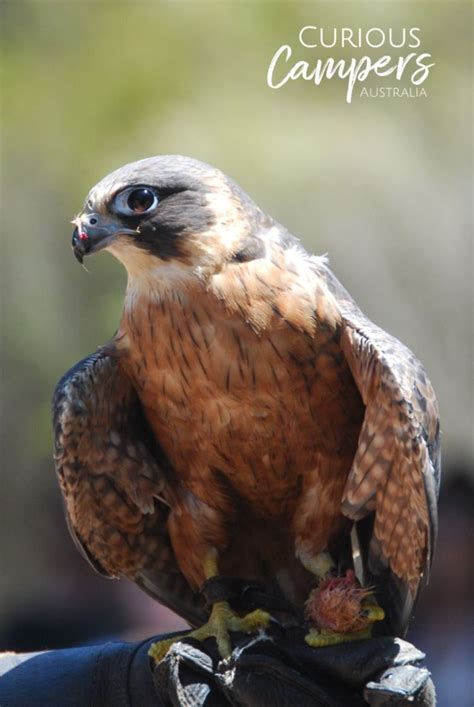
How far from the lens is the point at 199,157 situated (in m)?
6.26

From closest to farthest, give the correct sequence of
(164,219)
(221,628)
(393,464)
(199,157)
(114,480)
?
(393,464), (164,219), (221,628), (114,480), (199,157)

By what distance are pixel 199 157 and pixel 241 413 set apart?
3084 mm

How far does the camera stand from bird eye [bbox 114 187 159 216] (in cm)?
332

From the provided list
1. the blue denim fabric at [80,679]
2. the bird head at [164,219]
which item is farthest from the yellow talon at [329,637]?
the bird head at [164,219]

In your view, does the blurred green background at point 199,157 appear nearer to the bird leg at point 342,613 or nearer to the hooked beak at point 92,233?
the bird leg at point 342,613

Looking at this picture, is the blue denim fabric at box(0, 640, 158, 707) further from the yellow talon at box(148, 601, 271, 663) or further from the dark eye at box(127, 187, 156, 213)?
the dark eye at box(127, 187, 156, 213)

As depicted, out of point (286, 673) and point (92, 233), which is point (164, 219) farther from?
point (286, 673)

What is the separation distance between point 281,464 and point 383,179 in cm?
318

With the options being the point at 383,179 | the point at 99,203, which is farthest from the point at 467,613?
the point at 99,203

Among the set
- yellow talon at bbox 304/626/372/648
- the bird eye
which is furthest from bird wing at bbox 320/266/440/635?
the bird eye

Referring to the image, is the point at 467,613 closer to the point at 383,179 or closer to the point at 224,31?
the point at 383,179

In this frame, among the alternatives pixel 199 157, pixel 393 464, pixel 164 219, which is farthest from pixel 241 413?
pixel 199 157

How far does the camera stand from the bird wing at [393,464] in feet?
10.6

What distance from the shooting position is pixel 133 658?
357 centimetres
